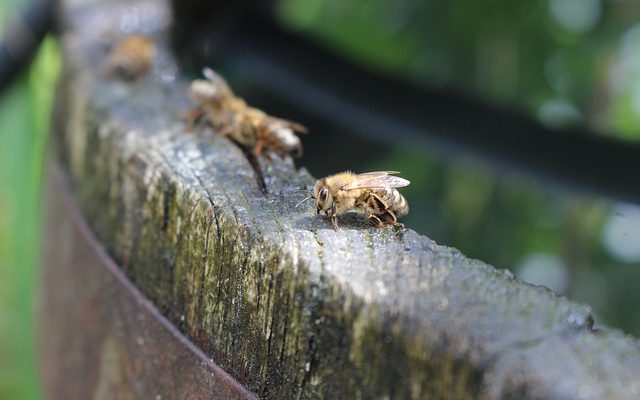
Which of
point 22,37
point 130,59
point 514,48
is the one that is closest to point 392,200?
point 130,59

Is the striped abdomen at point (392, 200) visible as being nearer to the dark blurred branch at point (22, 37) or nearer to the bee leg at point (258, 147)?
the bee leg at point (258, 147)

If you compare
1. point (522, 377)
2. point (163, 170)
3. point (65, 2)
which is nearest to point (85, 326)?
point (163, 170)

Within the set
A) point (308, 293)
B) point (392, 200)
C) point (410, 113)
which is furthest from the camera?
point (410, 113)

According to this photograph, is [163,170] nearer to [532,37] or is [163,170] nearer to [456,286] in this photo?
[456,286]

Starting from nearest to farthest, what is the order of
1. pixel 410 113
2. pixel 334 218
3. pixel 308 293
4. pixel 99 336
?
pixel 308 293 < pixel 334 218 < pixel 99 336 < pixel 410 113

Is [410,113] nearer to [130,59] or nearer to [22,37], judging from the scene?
[130,59]

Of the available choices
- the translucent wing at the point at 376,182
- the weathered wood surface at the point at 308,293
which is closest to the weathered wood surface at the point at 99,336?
the weathered wood surface at the point at 308,293

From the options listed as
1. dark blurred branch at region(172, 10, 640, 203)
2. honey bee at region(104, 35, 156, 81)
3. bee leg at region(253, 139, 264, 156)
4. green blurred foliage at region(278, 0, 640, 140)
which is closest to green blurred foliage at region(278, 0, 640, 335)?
green blurred foliage at region(278, 0, 640, 140)
